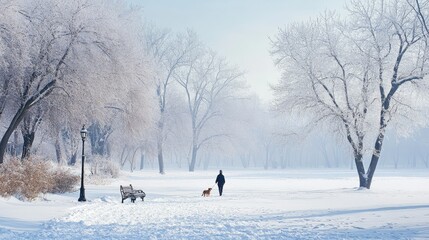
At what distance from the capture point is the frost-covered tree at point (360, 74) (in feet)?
94.6

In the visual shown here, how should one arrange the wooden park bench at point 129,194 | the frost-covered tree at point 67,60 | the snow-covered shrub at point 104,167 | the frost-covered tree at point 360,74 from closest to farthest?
the wooden park bench at point 129,194 → the frost-covered tree at point 67,60 → the frost-covered tree at point 360,74 → the snow-covered shrub at point 104,167

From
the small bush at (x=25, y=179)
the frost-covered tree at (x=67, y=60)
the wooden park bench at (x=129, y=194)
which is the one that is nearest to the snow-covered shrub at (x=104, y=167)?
the frost-covered tree at (x=67, y=60)

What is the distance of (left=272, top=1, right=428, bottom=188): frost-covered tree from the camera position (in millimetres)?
28844

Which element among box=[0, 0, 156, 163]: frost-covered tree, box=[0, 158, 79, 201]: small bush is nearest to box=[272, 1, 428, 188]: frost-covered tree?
box=[0, 0, 156, 163]: frost-covered tree

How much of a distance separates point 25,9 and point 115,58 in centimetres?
502

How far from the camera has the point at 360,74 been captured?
30.1 metres

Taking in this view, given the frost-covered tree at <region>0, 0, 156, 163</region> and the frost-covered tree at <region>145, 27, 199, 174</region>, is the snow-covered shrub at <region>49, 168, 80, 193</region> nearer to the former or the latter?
the frost-covered tree at <region>0, 0, 156, 163</region>

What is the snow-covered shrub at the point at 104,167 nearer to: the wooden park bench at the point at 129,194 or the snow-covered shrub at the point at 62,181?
the snow-covered shrub at the point at 62,181

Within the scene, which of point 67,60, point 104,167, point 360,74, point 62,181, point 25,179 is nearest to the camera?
point 25,179

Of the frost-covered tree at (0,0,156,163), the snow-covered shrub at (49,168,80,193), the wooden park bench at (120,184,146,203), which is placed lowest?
the wooden park bench at (120,184,146,203)

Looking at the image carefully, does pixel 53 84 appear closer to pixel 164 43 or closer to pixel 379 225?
pixel 379 225

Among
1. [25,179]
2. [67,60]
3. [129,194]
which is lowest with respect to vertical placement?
[129,194]

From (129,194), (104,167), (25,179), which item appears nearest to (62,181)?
(129,194)

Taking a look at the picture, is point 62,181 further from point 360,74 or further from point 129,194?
point 360,74
